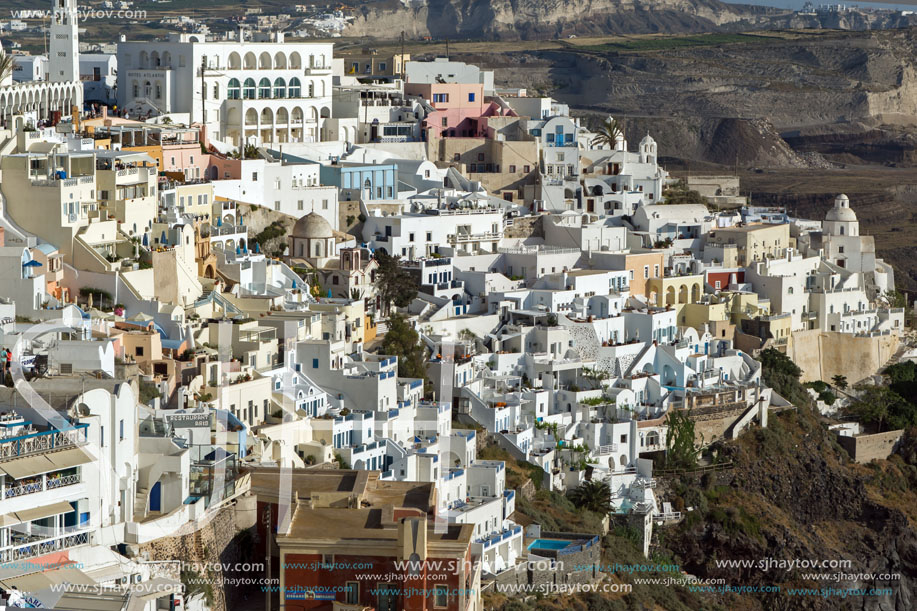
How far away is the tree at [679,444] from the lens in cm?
4209

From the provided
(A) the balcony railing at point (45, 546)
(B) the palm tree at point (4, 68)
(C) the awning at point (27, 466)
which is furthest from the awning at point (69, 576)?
(B) the palm tree at point (4, 68)

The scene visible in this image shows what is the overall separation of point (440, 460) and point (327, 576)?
9.93 m

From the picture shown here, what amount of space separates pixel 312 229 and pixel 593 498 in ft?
33.1

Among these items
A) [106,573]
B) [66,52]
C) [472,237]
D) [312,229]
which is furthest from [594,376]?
[106,573]

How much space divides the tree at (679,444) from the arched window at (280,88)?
16947 mm

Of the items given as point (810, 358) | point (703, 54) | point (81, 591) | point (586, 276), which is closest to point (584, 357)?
point (586, 276)

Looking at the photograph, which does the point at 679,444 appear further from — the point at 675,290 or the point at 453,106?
the point at 453,106

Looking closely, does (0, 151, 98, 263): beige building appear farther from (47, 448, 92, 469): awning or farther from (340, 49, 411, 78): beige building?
(340, 49, 411, 78): beige building

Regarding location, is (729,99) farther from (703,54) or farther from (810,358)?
(810,358)

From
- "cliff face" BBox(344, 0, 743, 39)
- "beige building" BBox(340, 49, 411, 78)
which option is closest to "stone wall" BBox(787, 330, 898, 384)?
"beige building" BBox(340, 49, 411, 78)

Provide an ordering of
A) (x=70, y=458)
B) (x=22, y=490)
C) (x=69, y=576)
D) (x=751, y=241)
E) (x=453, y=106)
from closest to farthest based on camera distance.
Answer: (x=69, y=576) → (x=22, y=490) → (x=70, y=458) → (x=751, y=241) → (x=453, y=106)

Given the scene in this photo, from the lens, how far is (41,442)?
2389cm

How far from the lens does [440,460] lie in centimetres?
3419

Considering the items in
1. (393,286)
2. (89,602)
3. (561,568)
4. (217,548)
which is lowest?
(561,568)
